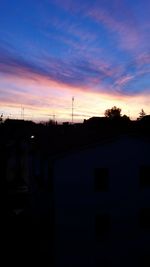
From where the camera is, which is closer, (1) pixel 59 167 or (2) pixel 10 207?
(1) pixel 59 167

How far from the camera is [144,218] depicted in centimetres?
2419

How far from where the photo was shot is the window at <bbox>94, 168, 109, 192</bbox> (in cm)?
2297

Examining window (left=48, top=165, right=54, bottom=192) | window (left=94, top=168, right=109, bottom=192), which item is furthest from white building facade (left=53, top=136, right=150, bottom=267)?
window (left=48, top=165, right=54, bottom=192)

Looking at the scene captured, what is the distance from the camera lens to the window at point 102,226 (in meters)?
22.9

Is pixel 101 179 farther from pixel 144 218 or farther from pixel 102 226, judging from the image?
pixel 144 218

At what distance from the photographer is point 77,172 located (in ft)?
74.4

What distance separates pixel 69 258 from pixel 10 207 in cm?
A: 1389

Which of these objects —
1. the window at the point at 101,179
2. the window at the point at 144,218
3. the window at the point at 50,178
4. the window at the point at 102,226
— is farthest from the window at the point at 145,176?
the window at the point at 50,178

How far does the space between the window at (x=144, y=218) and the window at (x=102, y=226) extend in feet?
7.95

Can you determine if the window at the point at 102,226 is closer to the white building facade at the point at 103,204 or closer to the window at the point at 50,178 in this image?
the white building facade at the point at 103,204

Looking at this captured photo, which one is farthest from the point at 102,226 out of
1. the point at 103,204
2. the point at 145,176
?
the point at 145,176

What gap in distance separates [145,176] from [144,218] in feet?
9.74

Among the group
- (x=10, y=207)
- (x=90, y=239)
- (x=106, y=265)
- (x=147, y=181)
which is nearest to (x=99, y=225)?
(x=90, y=239)

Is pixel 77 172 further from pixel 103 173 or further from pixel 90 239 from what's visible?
pixel 90 239
